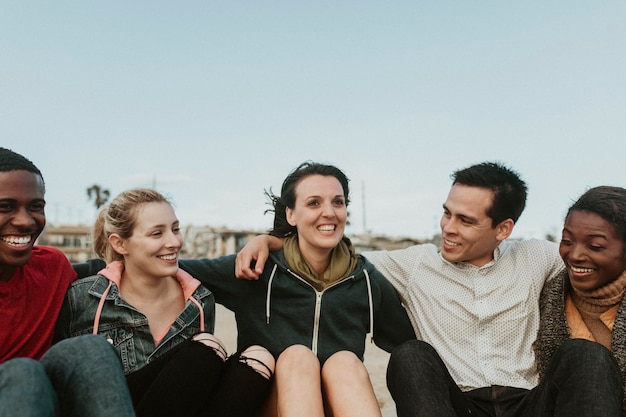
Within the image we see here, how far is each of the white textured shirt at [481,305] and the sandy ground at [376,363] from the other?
5.73 ft

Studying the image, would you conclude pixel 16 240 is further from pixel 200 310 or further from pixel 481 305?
pixel 481 305

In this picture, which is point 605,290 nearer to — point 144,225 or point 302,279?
point 302,279

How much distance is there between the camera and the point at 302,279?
325cm

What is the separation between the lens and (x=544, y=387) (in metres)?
2.58

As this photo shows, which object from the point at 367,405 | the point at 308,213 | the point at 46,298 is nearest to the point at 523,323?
the point at 367,405

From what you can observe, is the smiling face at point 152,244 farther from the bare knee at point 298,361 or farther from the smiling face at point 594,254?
the smiling face at point 594,254

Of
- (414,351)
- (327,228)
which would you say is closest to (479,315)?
(414,351)

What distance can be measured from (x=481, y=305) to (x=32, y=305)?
94.5 inches

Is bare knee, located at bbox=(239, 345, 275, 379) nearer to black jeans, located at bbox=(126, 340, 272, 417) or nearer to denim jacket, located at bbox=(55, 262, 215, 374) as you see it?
black jeans, located at bbox=(126, 340, 272, 417)

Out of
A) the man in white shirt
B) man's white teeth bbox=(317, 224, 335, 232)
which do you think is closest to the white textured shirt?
the man in white shirt

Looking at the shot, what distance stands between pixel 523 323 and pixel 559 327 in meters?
0.22

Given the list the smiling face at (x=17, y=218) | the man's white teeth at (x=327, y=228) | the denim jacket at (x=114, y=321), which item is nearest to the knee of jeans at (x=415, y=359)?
the man's white teeth at (x=327, y=228)

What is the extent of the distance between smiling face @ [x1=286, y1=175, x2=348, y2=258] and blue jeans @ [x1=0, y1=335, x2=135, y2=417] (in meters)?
1.46

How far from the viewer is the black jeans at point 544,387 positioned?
2.30 metres
